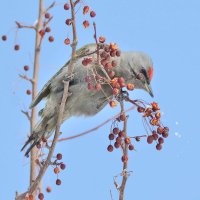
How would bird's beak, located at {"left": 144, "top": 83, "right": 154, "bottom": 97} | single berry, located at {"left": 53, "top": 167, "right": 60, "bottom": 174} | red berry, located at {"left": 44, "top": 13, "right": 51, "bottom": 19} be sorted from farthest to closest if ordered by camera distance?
bird's beak, located at {"left": 144, "top": 83, "right": 154, "bottom": 97}, red berry, located at {"left": 44, "top": 13, "right": 51, "bottom": 19}, single berry, located at {"left": 53, "top": 167, "right": 60, "bottom": 174}

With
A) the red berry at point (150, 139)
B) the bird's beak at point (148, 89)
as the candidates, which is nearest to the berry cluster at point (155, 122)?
the red berry at point (150, 139)

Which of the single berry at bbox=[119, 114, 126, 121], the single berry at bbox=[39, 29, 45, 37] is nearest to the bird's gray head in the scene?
the single berry at bbox=[39, 29, 45, 37]

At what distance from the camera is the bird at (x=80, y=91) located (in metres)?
5.11

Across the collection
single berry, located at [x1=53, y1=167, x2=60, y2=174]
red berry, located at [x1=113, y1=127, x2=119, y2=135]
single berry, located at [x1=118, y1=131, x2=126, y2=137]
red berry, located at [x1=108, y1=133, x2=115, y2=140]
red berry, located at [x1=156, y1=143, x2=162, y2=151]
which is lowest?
single berry, located at [x1=53, y1=167, x2=60, y2=174]

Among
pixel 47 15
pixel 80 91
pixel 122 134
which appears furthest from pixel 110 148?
pixel 47 15

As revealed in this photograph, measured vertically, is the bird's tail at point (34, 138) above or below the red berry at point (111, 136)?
above

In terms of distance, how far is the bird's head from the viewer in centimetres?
548

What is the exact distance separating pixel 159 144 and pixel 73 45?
96 cm

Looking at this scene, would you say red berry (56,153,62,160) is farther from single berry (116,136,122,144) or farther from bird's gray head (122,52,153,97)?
bird's gray head (122,52,153,97)

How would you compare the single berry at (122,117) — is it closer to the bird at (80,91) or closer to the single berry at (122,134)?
the single berry at (122,134)

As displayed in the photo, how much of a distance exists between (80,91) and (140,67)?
→ 0.97m

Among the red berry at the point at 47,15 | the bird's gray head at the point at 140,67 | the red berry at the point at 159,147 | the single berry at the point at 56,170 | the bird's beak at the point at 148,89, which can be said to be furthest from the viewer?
the bird's gray head at the point at 140,67

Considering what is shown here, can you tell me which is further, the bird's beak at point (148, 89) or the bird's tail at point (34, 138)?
the bird's beak at point (148, 89)

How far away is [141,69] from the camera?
18.8 feet
